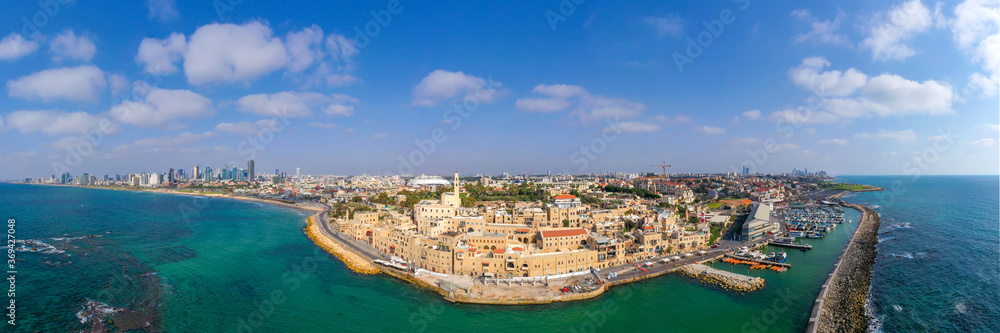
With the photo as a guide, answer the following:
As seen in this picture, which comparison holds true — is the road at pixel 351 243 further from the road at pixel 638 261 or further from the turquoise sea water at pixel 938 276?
the turquoise sea water at pixel 938 276

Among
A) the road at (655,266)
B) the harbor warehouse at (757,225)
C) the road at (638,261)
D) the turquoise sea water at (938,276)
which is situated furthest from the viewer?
the harbor warehouse at (757,225)

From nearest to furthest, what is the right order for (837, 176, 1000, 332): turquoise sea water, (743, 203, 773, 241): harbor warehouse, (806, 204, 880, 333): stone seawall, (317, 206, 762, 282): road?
(806, 204, 880, 333): stone seawall < (837, 176, 1000, 332): turquoise sea water < (317, 206, 762, 282): road < (743, 203, 773, 241): harbor warehouse

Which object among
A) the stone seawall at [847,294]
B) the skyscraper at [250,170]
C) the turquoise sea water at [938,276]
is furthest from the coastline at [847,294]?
the skyscraper at [250,170]

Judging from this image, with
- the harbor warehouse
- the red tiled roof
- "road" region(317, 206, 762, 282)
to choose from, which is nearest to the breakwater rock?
"road" region(317, 206, 762, 282)

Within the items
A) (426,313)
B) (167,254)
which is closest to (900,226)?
(426,313)

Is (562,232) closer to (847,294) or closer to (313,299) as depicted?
(847,294)

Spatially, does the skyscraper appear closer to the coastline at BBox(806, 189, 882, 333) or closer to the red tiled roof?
the red tiled roof

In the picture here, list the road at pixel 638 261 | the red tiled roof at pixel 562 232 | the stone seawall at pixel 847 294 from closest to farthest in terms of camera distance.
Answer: the stone seawall at pixel 847 294 < the road at pixel 638 261 < the red tiled roof at pixel 562 232
